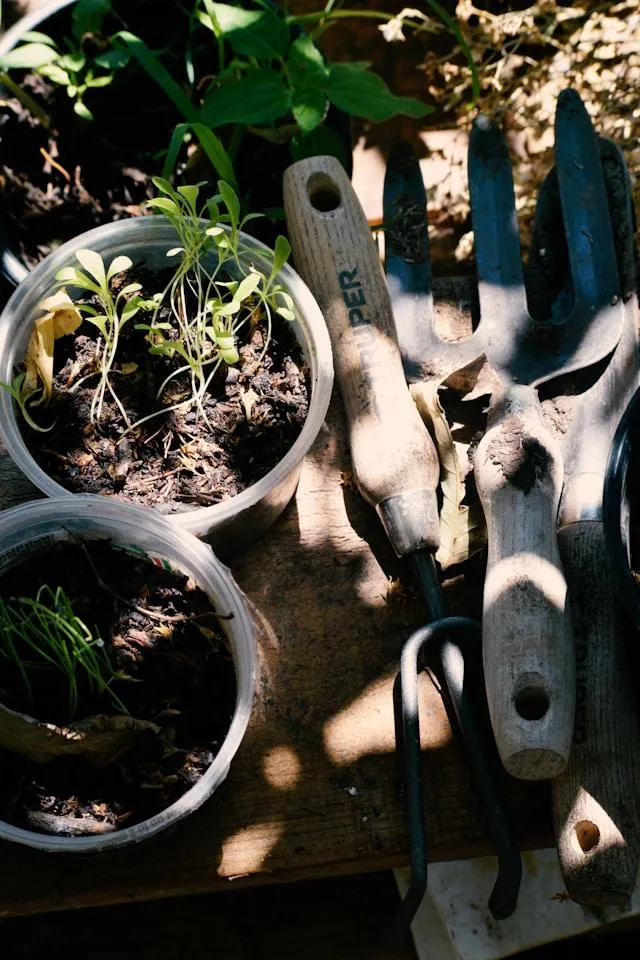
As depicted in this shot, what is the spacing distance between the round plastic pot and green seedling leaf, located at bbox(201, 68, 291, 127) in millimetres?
119

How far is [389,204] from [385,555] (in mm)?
378

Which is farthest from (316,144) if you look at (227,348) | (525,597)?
(525,597)

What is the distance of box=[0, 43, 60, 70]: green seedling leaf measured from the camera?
98 cm

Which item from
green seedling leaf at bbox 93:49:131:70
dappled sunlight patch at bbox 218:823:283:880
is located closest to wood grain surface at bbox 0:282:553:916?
dappled sunlight patch at bbox 218:823:283:880

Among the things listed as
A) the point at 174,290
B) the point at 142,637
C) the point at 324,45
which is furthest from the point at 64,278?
the point at 324,45

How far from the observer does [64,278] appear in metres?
0.86

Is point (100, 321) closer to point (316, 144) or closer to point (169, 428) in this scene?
point (169, 428)

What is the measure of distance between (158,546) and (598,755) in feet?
1.33

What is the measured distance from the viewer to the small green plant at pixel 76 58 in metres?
0.99

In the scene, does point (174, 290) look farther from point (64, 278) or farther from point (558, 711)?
point (558, 711)

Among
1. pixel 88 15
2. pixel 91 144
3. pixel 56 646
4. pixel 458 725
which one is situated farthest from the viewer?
pixel 91 144

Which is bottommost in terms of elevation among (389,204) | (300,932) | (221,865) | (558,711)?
(300,932)

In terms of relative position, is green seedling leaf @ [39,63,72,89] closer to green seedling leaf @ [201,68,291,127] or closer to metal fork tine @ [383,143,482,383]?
green seedling leaf @ [201,68,291,127]

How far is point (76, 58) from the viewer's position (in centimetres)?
103
